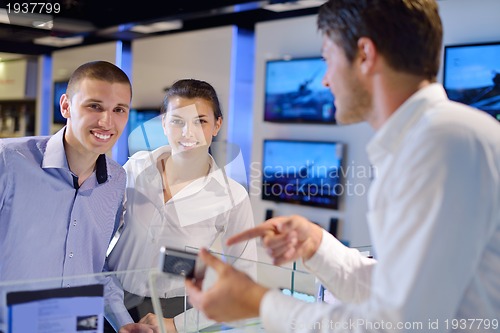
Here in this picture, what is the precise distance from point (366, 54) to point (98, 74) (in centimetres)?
129

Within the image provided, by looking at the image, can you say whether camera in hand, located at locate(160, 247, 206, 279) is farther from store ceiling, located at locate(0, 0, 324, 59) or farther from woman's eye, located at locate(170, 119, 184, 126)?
store ceiling, located at locate(0, 0, 324, 59)

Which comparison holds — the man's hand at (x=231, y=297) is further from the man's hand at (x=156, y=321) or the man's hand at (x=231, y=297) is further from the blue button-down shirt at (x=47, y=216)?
the blue button-down shirt at (x=47, y=216)

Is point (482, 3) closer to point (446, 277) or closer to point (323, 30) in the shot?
point (323, 30)

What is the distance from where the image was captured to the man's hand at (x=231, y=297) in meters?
1.00

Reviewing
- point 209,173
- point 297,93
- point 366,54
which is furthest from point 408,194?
point 297,93

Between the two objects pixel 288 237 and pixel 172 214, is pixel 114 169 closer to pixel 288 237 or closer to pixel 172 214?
pixel 172 214

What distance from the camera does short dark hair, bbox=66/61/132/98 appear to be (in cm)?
211

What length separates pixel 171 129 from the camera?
2.42 meters

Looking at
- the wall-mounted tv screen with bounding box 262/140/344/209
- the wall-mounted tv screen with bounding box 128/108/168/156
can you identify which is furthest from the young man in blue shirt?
the wall-mounted tv screen with bounding box 262/140/344/209

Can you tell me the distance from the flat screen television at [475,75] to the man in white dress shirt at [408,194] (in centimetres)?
336

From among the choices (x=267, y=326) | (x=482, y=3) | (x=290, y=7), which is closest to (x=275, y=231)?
(x=267, y=326)

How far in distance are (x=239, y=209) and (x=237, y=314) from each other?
1346mm

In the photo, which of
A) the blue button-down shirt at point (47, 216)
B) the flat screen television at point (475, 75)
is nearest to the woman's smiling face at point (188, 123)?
the blue button-down shirt at point (47, 216)

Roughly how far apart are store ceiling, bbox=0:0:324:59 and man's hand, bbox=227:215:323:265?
310cm
